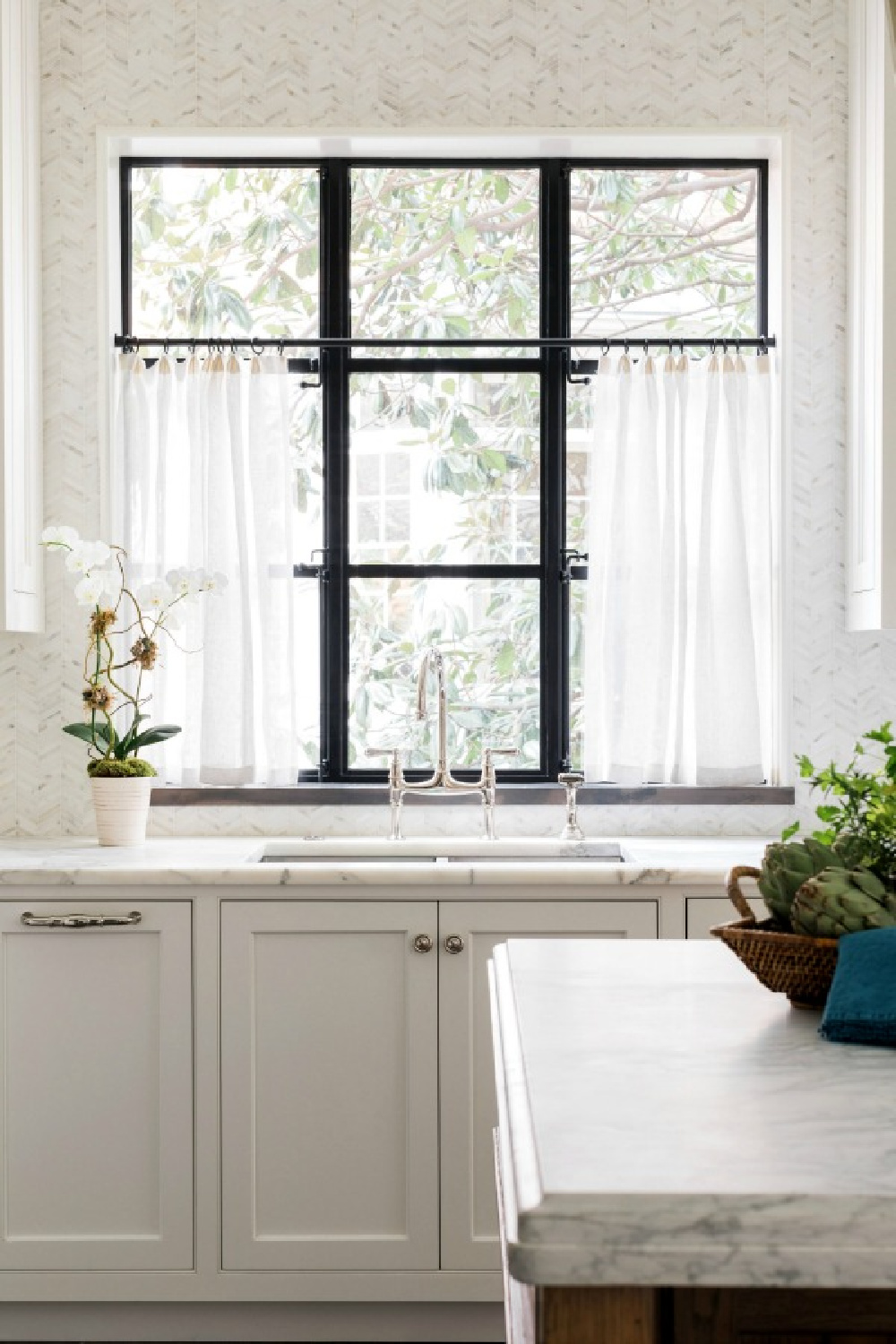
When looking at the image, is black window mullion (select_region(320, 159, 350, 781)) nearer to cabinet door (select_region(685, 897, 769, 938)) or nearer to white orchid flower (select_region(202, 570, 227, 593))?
white orchid flower (select_region(202, 570, 227, 593))

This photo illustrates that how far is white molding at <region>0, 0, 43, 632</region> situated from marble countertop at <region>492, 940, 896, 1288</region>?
2061 mm

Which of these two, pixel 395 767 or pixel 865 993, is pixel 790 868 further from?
pixel 395 767

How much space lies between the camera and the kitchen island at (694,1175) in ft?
2.58

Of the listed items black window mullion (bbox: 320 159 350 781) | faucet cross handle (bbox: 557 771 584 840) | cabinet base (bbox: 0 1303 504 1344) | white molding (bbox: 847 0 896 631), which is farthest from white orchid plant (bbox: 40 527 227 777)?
white molding (bbox: 847 0 896 631)

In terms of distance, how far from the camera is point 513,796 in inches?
129

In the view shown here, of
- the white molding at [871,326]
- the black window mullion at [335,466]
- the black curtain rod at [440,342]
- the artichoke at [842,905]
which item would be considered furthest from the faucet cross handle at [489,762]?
the artichoke at [842,905]

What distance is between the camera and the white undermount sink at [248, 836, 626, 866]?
10.2 feet

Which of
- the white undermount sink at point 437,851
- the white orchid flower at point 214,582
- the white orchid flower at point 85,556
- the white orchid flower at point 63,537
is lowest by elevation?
the white undermount sink at point 437,851

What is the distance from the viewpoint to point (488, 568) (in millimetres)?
3354

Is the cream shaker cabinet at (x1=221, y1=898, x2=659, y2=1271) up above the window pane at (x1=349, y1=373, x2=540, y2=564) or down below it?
below

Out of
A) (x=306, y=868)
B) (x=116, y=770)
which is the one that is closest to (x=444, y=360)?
(x=116, y=770)

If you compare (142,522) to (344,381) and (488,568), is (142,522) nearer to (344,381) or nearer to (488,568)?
(344,381)

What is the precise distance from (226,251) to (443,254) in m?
0.54

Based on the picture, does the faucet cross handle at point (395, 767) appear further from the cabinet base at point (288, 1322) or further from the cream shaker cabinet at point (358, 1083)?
the cabinet base at point (288, 1322)
